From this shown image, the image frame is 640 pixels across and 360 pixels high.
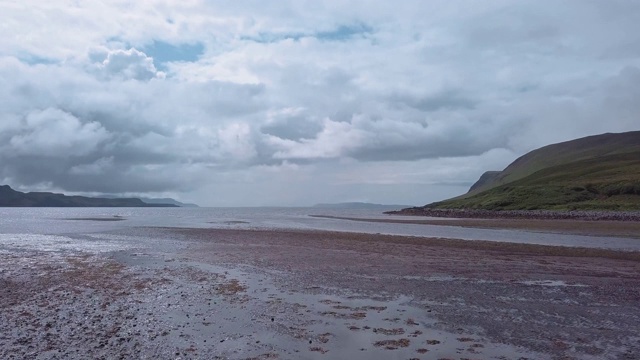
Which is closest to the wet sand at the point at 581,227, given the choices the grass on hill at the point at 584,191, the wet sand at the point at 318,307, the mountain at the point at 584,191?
the wet sand at the point at 318,307

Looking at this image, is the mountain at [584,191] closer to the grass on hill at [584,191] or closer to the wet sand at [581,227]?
the grass on hill at [584,191]

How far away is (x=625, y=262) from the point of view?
3356 centimetres

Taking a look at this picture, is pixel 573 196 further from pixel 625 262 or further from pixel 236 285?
pixel 236 285

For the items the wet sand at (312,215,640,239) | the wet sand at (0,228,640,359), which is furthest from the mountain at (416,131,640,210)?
the wet sand at (0,228,640,359)

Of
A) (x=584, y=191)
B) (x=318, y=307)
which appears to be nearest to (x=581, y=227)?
(x=318, y=307)

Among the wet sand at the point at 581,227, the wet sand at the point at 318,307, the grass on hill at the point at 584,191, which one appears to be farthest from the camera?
the grass on hill at the point at 584,191

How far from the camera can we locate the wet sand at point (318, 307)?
44.6 feet

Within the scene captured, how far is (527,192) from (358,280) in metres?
149

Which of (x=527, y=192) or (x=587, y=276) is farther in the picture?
(x=527, y=192)

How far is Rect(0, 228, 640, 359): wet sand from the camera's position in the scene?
13602 mm

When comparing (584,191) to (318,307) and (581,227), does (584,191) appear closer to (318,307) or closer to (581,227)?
(581,227)

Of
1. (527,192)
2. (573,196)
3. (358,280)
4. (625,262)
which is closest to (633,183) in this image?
(573,196)

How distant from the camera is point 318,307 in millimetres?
18984

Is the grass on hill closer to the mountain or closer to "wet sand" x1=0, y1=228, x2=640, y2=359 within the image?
the mountain
